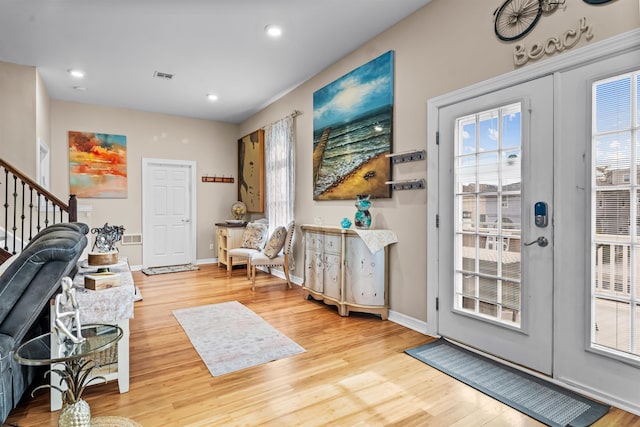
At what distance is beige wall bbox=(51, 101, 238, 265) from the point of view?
577 cm

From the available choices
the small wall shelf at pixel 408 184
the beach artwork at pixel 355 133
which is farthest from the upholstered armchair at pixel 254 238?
the small wall shelf at pixel 408 184

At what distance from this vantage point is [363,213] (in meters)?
3.70

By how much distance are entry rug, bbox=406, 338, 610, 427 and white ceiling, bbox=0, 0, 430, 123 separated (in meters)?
3.03

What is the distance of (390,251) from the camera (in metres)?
3.57

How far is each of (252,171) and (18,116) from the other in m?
3.39

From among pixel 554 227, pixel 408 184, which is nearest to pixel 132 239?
pixel 408 184

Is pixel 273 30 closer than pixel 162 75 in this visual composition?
Yes

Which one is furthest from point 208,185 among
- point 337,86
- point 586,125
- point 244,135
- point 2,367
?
point 586,125

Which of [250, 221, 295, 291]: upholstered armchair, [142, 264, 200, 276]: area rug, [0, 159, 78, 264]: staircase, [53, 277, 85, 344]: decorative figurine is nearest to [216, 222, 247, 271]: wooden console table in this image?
[142, 264, 200, 276]: area rug

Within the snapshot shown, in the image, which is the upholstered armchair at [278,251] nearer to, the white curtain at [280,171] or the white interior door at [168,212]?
the white curtain at [280,171]

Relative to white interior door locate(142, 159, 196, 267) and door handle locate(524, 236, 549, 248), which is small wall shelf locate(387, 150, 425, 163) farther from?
white interior door locate(142, 159, 196, 267)

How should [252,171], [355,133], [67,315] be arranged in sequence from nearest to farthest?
[67,315] → [355,133] → [252,171]

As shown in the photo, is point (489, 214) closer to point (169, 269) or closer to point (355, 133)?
point (355, 133)

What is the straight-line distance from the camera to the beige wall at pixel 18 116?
430 cm
